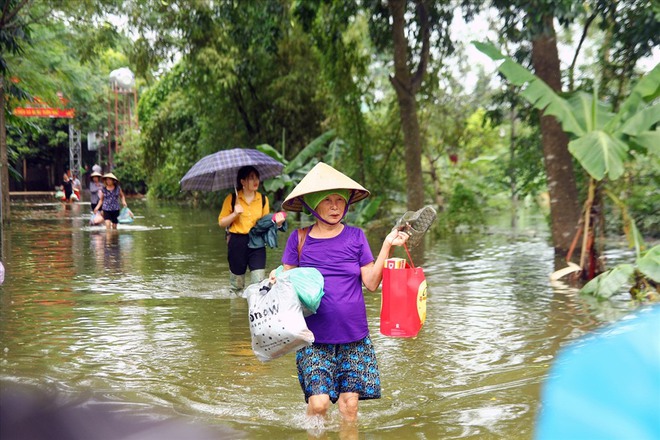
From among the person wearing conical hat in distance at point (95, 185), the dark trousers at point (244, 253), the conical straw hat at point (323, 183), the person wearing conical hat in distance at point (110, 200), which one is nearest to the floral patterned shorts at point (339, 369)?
the conical straw hat at point (323, 183)

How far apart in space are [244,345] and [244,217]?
1822mm

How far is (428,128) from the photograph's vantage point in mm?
25500

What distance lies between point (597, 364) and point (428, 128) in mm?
24691

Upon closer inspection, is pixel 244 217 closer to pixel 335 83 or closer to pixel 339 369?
pixel 339 369

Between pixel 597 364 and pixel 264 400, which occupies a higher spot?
pixel 597 364

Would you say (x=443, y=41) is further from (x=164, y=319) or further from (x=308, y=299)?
(x=308, y=299)

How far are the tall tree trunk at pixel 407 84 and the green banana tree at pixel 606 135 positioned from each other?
282 inches

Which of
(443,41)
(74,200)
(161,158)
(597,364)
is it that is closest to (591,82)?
(443,41)

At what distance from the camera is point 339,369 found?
4.94 meters

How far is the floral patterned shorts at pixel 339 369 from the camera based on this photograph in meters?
4.82

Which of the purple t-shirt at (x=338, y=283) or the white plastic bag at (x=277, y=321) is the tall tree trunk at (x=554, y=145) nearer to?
the purple t-shirt at (x=338, y=283)

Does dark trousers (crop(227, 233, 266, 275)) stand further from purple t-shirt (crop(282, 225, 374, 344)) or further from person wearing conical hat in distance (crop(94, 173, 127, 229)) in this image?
person wearing conical hat in distance (crop(94, 173, 127, 229))

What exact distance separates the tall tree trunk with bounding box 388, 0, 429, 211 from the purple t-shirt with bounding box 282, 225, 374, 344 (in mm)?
13301

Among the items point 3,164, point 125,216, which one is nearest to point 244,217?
point 125,216
